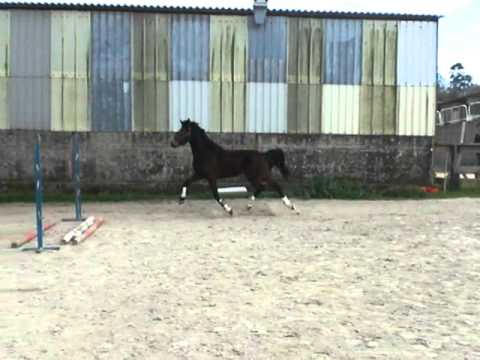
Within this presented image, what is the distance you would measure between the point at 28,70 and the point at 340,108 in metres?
8.01

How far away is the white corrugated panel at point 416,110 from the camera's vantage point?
17.1 metres

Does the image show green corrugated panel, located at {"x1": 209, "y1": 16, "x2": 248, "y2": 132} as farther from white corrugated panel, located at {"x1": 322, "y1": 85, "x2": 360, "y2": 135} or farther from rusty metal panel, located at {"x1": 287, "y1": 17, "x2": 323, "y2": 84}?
white corrugated panel, located at {"x1": 322, "y1": 85, "x2": 360, "y2": 135}

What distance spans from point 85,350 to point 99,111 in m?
12.6

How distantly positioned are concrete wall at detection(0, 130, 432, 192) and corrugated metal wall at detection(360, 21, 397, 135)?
1.39ft

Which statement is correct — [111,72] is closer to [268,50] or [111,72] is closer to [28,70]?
[28,70]

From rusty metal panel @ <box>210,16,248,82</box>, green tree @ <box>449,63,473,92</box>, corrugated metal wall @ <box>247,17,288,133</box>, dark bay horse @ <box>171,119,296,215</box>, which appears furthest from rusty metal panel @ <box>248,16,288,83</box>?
green tree @ <box>449,63,473,92</box>

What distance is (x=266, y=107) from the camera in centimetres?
1680

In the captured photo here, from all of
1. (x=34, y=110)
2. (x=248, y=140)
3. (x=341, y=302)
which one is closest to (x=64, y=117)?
(x=34, y=110)

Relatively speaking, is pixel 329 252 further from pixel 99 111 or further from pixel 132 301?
pixel 99 111

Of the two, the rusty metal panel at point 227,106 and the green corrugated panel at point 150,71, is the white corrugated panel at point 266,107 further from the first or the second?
the green corrugated panel at point 150,71

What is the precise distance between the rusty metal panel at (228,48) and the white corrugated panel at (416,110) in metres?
4.24

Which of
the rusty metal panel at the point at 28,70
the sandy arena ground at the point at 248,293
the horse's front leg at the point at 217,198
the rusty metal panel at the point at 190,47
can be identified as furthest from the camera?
the rusty metal panel at the point at 190,47

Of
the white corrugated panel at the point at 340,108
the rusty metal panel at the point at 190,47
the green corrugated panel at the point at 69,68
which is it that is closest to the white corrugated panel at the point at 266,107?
the white corrugated panel at the point at 340,108

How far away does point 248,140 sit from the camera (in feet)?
55.1
